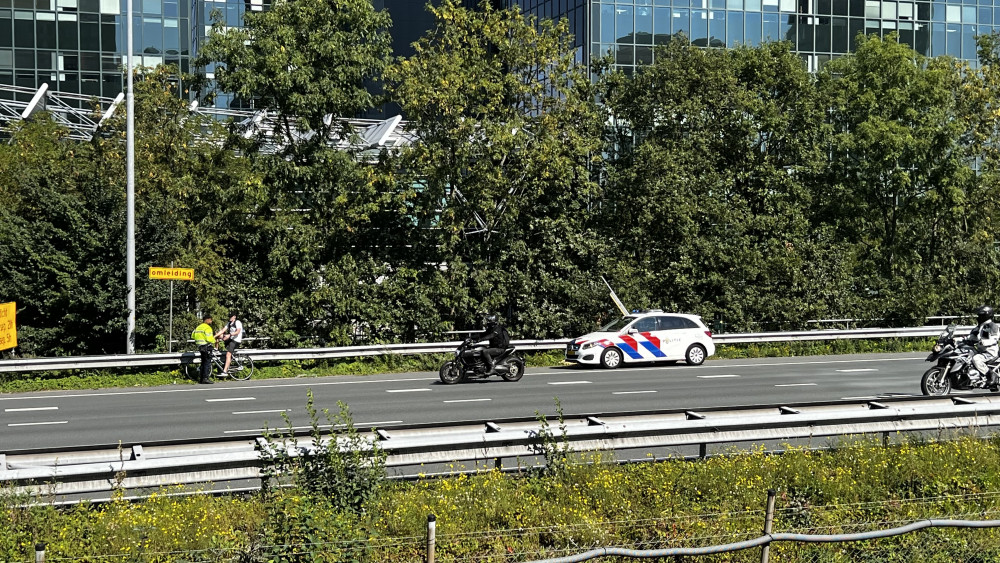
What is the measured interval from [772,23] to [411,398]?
121ft

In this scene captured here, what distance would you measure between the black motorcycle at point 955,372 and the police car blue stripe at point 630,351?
32.5 feet

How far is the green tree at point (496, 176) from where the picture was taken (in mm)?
30594

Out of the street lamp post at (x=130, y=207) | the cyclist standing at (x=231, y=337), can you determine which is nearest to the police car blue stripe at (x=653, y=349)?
the cyclist standing at (x=231, y=337)

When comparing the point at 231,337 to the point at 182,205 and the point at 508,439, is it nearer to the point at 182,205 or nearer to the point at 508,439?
the point at 182,205

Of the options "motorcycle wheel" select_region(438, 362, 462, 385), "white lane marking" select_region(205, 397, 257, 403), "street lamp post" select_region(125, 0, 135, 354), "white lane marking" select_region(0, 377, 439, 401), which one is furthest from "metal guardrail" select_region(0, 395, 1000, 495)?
"street lamp post" select_region(125, 0, 135, 354)

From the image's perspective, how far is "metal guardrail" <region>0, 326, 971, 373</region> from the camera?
2489cm

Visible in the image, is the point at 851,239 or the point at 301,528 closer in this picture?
the point at 301,528

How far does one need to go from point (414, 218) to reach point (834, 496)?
22598 millimetres

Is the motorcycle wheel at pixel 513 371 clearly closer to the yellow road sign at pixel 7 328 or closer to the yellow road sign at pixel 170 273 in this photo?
the yellow road sign at pixel 170 273

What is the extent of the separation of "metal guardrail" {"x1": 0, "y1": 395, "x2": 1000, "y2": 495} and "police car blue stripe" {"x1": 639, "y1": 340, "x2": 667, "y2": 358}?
12967 millimetres

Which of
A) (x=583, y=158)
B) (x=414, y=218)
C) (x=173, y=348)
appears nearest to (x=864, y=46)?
(x=583, y=158)

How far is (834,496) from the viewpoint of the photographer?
34.3ft

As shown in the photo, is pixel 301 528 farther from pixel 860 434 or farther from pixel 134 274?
pixel 134 274

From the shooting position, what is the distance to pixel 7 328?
1794 cm
